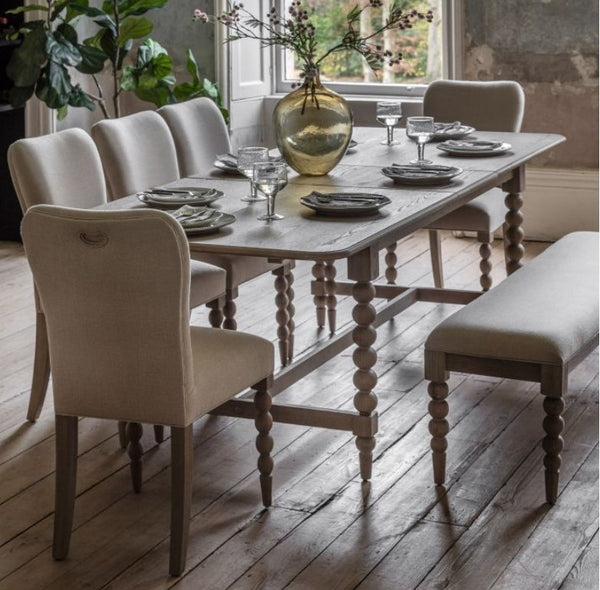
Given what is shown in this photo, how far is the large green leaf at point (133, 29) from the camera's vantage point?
6148 millimetres

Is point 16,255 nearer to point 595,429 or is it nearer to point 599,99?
point 599,99

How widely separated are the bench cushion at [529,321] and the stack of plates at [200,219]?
660 mm

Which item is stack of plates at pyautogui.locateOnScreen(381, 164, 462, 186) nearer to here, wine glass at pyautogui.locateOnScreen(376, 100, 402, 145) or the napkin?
the napkin

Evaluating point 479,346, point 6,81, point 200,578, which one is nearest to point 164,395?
point 200,578

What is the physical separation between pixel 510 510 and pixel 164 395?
1.04m

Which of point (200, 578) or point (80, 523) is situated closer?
point (200, 578)

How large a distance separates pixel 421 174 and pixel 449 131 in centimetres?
96

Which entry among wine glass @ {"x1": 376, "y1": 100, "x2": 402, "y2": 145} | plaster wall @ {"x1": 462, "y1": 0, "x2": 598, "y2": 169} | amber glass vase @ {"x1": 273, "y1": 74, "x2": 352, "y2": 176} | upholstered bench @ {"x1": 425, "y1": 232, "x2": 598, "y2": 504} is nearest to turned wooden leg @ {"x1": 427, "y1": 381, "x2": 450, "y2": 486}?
upholstered bench @ {"x1": 425, "y1": 232, "x2": 598, "y2": 504}

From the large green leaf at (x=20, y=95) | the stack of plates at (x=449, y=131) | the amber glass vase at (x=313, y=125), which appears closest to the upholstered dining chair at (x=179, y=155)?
the amber glass vase at (x=313, y=125)

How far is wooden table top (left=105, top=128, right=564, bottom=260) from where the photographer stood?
118 inches

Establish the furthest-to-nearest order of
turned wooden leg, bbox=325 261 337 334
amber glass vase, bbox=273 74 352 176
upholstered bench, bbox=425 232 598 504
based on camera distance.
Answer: turned wooden leg, bbox=325 261 337 334 < amber glass vase, bbox=273 74 352 176 < upholstered bench, bbox=425 232 598 504

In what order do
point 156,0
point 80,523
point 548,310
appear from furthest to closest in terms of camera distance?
1. point 156,0
2. point 548,310
3. point 80,523

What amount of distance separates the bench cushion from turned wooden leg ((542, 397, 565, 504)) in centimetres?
13

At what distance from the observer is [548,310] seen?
3338mm
